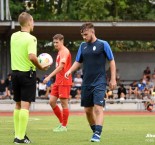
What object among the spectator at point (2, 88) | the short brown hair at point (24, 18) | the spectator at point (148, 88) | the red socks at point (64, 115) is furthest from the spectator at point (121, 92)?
the short brown hair at point (24, 18)

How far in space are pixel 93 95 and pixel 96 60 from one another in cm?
65

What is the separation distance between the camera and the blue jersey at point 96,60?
1126 centimetres

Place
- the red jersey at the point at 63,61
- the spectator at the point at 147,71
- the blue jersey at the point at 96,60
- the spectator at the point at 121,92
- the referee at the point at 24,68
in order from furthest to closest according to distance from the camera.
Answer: the spectator at the point at 147,71
the spectator at the point at 121,92
the red jersey at the point at 63,61
the blue jersey at the point at 96,60
the referee at the point at 24,68

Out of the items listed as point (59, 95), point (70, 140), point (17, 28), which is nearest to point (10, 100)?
point (17, 28)

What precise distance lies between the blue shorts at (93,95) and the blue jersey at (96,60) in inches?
3.3

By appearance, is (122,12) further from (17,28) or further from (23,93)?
(23,93)

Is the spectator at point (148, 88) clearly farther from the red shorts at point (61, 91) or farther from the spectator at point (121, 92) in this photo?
the red shorts at point (61, 91)

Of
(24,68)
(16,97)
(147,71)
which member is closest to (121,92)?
(147,71)

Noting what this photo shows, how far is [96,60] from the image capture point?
1127 cm

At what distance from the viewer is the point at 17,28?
3150 centimetres

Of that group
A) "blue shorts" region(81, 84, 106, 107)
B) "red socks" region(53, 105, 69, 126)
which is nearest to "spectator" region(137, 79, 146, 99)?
"red socks" region(53, 105, 69, 126)

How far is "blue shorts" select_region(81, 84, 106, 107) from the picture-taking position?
36.5ft

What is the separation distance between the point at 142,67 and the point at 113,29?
6034 millimetres

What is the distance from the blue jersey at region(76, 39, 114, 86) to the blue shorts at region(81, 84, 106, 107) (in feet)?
0.27
